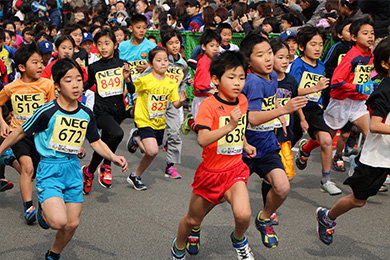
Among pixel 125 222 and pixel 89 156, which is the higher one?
pixel 125 222

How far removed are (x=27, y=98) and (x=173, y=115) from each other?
2.46m

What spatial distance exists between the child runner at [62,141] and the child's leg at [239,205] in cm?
97

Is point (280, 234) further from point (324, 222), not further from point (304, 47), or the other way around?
point (304, 47)

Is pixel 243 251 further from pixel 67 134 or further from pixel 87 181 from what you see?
pixel 87 181

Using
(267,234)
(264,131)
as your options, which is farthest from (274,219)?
(264,131)

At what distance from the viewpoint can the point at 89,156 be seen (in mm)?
8680

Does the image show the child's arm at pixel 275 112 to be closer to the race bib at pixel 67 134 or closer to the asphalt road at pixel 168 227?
the asphalt road at pixel 168 227

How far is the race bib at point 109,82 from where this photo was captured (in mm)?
6816

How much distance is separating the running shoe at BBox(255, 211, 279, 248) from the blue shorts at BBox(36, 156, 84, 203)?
5.42 ft

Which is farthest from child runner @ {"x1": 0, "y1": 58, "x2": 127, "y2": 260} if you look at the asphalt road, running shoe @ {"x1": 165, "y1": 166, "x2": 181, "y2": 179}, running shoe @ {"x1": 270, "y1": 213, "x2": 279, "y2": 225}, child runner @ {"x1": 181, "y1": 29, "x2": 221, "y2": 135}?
running shoe @ {"x1": 165, "y1": 166, "x2": 181, "y2": 179}

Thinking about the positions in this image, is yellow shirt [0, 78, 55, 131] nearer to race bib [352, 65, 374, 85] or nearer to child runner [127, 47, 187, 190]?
child runner [127, 47, 187, 190]

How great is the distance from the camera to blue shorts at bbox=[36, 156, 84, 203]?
4402 mm

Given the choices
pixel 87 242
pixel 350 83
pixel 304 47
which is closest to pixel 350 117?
pixel 350 83

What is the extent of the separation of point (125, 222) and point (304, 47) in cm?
306
